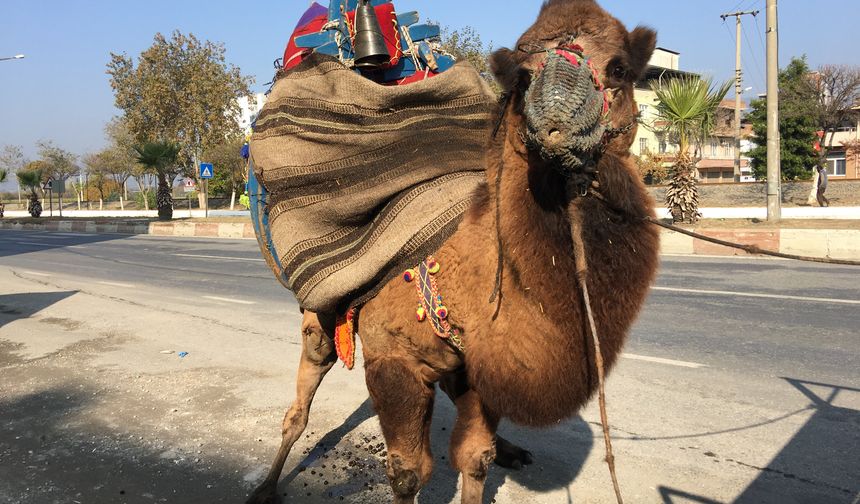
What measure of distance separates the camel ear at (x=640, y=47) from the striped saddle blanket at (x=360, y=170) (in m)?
0.81

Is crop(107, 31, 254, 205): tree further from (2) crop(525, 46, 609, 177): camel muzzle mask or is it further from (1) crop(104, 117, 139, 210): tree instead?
(2) crop(525, 46, 609, 177): camel muzzle mask

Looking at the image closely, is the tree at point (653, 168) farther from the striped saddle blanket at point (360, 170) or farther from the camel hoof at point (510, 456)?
the striped saddle blanket at point (360, 170)

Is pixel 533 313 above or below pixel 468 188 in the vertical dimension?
below

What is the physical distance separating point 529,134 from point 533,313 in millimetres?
660

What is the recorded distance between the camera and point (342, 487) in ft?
12.0

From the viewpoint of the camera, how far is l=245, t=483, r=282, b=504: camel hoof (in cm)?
348

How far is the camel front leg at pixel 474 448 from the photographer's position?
9.09 feet

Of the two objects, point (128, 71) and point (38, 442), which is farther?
point (128, 71)

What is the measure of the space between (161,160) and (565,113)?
3612 centimetres

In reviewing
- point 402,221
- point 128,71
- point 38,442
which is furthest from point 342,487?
point 128,71

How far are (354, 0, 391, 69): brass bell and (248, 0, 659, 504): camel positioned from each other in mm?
1355

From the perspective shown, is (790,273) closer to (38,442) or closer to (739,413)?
(739,413)

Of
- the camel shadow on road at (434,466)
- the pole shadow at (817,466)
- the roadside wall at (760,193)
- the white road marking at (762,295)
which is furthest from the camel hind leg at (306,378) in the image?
the roadside wall at (760,193)

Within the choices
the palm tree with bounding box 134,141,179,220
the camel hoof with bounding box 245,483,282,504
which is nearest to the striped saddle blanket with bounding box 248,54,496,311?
the camel hoof with bounding box 245,483,282,504
